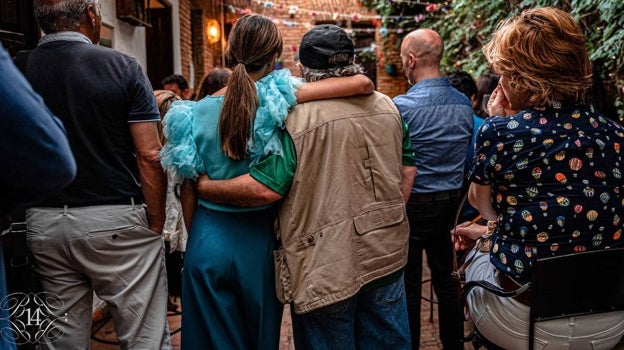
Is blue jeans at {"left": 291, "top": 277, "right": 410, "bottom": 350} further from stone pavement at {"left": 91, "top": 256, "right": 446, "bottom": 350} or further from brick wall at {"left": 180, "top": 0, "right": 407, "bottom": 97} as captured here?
brick wall at {"left": 180, "top": 0, "right": 407, "bottom": 97}

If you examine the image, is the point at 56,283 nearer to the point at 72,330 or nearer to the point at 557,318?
the point at 72,330

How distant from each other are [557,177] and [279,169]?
40.0 inches

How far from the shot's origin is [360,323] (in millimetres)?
2533

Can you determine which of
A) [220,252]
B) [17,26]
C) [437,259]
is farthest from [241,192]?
[17,26]

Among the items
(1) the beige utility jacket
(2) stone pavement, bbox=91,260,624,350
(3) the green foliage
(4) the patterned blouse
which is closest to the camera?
(4) the patterned blouse

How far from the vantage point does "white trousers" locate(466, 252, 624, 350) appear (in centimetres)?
210

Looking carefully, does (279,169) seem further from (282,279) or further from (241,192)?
(282,279)

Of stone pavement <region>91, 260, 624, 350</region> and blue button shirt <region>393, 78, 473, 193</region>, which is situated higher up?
blue button shirt <region>393, 78, 473, 193</region>

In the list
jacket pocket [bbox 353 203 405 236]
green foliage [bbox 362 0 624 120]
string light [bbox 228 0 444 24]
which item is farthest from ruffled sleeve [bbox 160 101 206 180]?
string light [bbox 228 0 444 24]

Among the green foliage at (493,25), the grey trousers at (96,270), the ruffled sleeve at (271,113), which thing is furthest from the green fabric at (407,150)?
the green foliage at (493,25)

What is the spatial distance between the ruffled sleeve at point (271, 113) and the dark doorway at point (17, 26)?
6.25ft

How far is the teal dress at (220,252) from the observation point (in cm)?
240

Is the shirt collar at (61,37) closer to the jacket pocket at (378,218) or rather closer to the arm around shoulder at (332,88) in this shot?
the arm around shoulder at (332,88)

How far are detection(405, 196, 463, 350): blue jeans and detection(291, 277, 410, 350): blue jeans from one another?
3.30 feet
